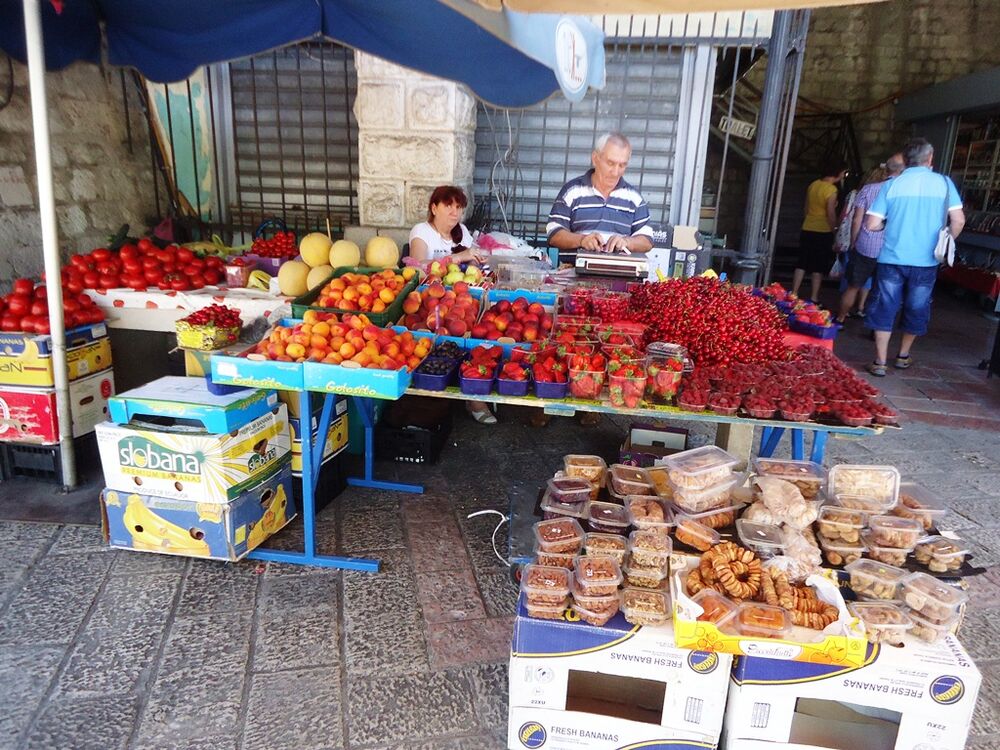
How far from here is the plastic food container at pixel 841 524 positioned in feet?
8.34

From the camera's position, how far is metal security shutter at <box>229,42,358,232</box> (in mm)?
6629

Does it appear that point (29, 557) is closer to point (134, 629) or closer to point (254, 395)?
point (134, 629)

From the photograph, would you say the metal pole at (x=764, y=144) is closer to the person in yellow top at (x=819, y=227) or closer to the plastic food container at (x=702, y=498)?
the person in yellow top at (x=819, y=227)

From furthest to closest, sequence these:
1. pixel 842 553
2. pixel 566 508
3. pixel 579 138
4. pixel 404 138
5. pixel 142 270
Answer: pixel 579 138 < pixel 404 138 < pixel 142 270 < pixel 566 508 < pixel 842 553

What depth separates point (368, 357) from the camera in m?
2.87

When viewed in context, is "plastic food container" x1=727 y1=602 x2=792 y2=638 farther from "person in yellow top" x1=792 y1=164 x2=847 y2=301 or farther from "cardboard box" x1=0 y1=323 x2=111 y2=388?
"person in yellow top" x1=792 y1=164 x2=847 y2=301

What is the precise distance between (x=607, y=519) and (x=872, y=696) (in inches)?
39.3

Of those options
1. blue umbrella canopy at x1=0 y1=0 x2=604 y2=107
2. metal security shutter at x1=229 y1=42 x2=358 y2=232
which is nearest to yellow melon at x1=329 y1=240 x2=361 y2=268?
blue umbrella canopy at x1=0 y1=0 x2=604 y2=107

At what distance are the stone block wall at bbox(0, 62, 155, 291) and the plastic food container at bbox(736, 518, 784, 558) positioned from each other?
474 centimetres

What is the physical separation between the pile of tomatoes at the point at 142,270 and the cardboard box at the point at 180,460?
63.2 inches

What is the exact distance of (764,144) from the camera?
6055 mm

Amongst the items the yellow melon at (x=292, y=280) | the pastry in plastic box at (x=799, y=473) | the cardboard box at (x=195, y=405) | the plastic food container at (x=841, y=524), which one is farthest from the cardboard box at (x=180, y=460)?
the plastic food container at (x=841, y=524)

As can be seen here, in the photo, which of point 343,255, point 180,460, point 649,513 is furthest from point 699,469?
point 343,255

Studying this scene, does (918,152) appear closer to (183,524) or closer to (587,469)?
(587,469)
